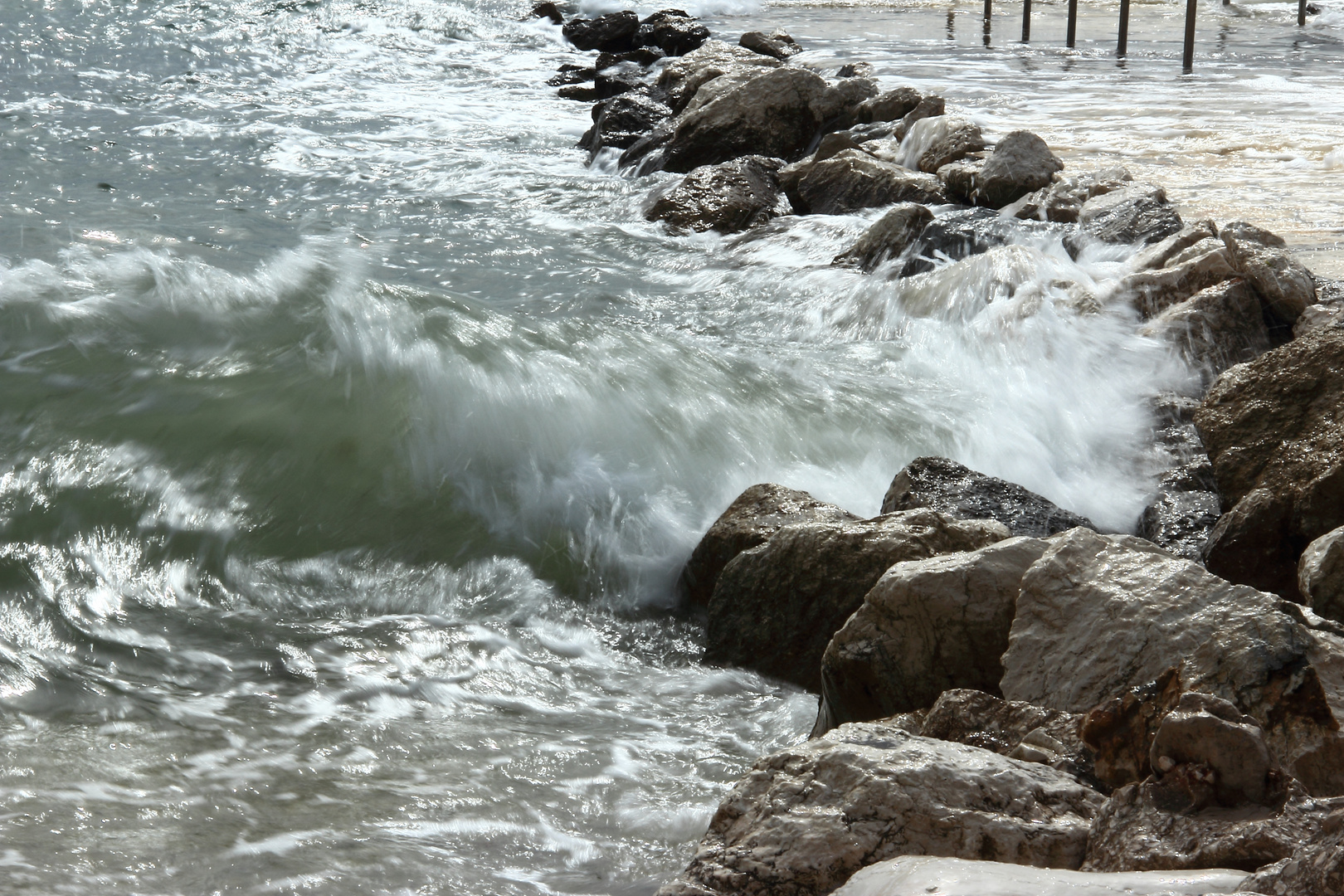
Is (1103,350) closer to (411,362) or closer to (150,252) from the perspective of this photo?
(411,362)

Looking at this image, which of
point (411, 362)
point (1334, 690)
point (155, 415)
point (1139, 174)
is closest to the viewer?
point (1334, 690)

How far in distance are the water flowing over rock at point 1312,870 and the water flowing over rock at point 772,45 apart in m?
14.5

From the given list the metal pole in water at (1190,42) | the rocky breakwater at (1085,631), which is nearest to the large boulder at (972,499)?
the rocky breakwater at (1085,631)

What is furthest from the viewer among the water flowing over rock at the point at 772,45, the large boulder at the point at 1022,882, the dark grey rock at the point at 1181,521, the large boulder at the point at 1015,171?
the water flowing over rock at the point at 772,45

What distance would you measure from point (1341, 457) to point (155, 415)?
174 inches

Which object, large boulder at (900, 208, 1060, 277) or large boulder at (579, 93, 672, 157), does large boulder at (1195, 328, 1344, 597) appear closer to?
large boulder at (900, 208, 1060, 277)

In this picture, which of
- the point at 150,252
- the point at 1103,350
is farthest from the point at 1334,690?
the point at 150,252

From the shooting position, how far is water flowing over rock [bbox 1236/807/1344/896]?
1351 millimetres

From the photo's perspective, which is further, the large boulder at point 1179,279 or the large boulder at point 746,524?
the large boulder at point 1179,279

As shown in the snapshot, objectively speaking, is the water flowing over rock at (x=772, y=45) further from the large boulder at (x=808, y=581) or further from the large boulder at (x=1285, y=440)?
the large boulder at (x=808, y=581)

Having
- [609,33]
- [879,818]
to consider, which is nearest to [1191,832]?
[879,818]

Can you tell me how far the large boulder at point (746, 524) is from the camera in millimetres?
3693

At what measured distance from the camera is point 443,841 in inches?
97.3

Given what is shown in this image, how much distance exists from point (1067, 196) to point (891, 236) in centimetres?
116
